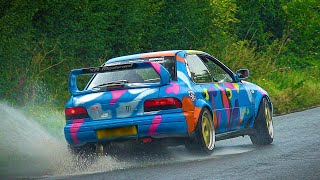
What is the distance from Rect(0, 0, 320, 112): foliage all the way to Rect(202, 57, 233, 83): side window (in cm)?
600

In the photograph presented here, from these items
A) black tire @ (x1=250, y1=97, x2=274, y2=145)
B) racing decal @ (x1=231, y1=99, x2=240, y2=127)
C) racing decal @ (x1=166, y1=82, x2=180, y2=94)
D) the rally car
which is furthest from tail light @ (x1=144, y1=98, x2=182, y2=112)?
black tire @ (x1=250, y1=97, x2=274, y2=145)

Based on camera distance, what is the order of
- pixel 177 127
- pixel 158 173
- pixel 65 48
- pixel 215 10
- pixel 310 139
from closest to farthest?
pixel 158 173
pixel 177 127
pixel 310 139
pixel 65 48
pixel 215 10

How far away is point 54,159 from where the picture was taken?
43.4 feet

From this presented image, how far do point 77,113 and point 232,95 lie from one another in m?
2.55

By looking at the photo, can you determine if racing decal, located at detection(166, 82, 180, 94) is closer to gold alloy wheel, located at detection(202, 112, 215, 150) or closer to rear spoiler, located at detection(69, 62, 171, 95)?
rear spoiler, located at detection(69, 62, 171, 95)

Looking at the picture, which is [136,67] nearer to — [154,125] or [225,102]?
[154,125]

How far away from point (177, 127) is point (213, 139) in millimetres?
928

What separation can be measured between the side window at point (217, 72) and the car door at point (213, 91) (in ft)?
0.27

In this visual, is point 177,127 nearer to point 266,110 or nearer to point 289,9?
point 266,110

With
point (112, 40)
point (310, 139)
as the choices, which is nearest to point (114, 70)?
point (310, 139)

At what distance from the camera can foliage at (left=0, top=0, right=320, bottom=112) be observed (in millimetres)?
23531

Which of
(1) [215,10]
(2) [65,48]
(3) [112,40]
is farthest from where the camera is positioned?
(1) [215,10]

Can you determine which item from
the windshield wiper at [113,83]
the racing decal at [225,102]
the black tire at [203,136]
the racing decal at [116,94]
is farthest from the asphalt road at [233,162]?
the windshield wiper at [113,83]

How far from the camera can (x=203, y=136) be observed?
1254 centimetres
